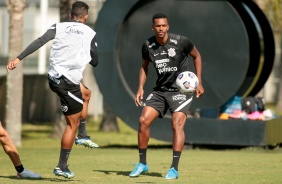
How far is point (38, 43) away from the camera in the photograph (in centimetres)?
1282

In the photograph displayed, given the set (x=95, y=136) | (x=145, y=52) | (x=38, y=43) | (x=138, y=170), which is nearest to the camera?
(x=38, y=43)

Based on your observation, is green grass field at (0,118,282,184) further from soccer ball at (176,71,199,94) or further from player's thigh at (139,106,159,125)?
soccer ball at (176,71,199,94)

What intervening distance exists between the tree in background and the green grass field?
2.84m

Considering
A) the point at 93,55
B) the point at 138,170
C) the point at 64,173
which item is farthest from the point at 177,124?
the point at 64,173

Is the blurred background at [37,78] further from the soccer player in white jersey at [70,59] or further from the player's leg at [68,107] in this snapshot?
the player's leg at [68,107]

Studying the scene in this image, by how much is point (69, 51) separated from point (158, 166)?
11.1 feet

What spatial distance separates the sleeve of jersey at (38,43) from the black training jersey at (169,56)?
159cm

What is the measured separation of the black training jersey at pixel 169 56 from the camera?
45.3 feet

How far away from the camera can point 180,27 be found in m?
21.6

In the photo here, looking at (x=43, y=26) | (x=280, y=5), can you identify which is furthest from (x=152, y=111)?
(x=43, y=26)

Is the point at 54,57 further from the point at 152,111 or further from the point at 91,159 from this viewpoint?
the point at 91,159

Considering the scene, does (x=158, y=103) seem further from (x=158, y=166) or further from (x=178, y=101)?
(x=158, y=166)

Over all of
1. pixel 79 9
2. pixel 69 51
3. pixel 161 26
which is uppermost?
pixel 79 9

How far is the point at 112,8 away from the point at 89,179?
874 cm
